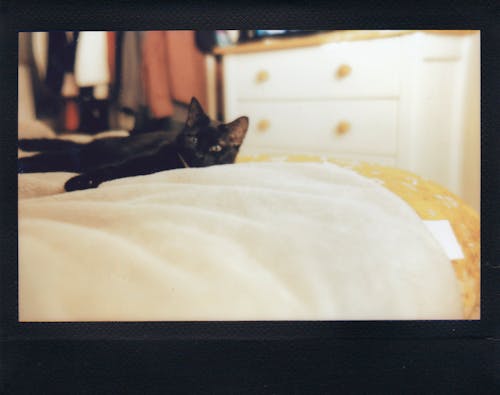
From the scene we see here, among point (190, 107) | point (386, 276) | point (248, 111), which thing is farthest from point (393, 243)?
point (190, 107)

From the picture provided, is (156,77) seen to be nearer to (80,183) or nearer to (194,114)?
(194,114)

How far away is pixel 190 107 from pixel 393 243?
50 cm

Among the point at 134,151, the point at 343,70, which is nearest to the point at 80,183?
the point at 134,151

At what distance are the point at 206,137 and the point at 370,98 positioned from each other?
1.19 feet

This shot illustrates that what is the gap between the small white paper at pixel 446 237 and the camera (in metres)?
0.80

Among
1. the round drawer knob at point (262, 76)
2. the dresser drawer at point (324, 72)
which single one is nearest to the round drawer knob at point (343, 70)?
the dresser drawer at point (324, 72)

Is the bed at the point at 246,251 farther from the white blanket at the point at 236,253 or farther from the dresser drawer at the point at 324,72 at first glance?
the dresser drawer at the point at 324,72

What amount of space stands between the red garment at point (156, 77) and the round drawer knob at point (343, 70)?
0.36m

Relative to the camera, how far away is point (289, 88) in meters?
0.91

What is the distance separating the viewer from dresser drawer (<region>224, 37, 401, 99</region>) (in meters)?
0.88

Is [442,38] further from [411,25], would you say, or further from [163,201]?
[163,201]

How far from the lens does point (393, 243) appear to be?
2.59ft

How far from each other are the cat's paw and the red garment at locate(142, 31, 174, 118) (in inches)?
7.5
